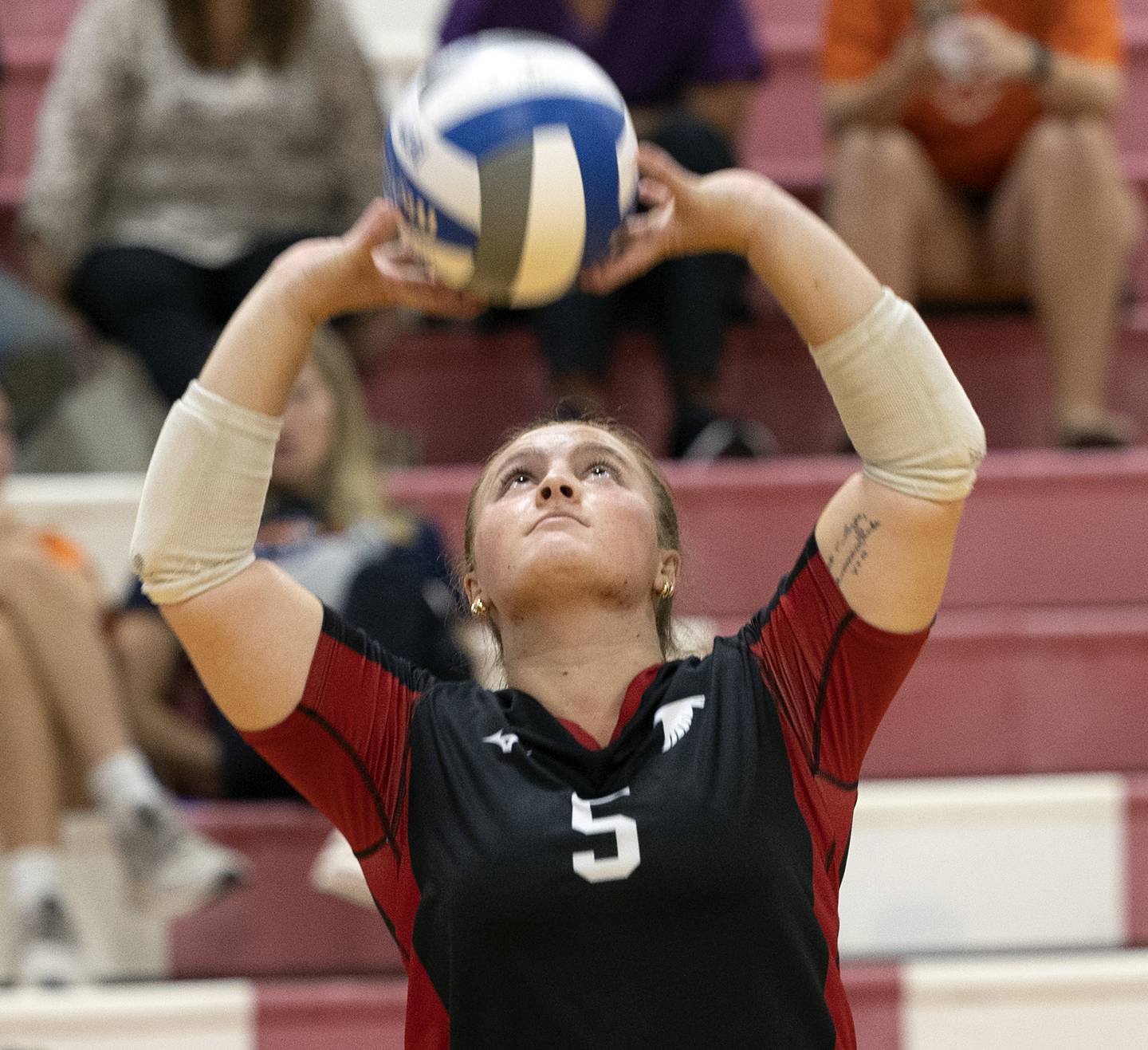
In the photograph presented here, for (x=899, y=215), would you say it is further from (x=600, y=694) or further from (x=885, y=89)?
(x=600, y=694)

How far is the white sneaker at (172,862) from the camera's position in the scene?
2.39 meters

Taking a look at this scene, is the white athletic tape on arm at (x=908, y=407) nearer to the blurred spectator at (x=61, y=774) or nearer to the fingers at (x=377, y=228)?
the fingers at (x=377, y=228)

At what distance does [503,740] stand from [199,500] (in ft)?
1.05

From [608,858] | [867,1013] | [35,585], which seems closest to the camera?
[608,858]

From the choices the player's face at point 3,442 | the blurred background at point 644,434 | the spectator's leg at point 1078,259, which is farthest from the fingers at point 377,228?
the spectator's leg at point 1078,259

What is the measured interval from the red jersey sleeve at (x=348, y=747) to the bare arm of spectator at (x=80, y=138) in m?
2.00

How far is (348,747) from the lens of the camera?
1.43 meters

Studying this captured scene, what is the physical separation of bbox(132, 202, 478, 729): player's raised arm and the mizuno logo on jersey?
6.4 inches

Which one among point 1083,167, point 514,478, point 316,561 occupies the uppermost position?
point 1083,167

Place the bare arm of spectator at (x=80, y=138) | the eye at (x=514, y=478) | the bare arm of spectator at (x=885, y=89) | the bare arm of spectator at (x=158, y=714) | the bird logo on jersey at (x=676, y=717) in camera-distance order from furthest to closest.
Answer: the bare arm of spectator at (x=80, y=138) < the bare arm of spectator at (x=885, y=89) < the bare arm of spectator at (x=158, y=714) < the eye at (x=514, y=478) < the bird logo on jersey at (x=676, y=717)

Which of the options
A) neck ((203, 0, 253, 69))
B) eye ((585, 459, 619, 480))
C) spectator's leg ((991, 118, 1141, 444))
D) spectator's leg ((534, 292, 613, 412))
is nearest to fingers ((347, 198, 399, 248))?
eye ((585, 459, 619, 480))

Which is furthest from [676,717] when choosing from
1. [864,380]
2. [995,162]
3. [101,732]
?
[995,162]

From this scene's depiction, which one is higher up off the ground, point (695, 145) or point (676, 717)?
point (695, 145)

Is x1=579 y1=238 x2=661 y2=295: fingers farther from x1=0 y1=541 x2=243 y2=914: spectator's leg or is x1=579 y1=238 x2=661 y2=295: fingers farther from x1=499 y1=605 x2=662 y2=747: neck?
x1=0 y1=541 x2=243 y2=914: spectator's leg
